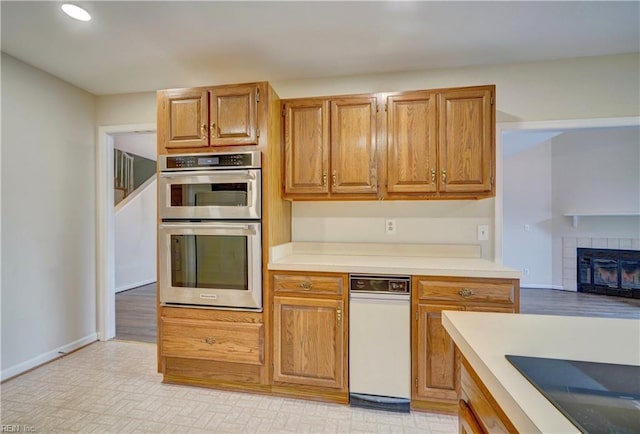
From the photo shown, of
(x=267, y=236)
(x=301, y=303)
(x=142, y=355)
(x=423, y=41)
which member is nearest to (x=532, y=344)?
(x=301, y=303)

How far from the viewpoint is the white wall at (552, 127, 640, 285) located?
5.16 metres

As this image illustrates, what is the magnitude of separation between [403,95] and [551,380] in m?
2.05

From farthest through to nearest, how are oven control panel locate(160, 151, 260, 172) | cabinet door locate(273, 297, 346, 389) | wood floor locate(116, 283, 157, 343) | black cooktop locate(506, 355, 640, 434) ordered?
1. wood floor locate(116, 283, 157, 343)
2. oven control panel locate(160, 151, 260, 172)
3. cabinet door locate(273, 297, 346, 389)
4. black cooktop locate(506, 355, 640, 434)

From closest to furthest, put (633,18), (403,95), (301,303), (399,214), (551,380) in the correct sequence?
(551,380), (633,18), (301,303), (403,95), (399,214)

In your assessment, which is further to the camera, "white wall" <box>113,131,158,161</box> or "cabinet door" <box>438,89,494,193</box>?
"white wall" <box>113,131,158,161</box>

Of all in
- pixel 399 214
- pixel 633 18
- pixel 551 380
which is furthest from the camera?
pixel 399 214

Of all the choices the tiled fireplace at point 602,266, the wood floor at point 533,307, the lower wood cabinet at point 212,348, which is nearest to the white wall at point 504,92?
the lower wood cabinet at point 212,348

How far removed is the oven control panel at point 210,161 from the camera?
84.5 inches

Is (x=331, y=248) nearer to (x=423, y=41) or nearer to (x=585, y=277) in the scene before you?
(x=423, y=41)

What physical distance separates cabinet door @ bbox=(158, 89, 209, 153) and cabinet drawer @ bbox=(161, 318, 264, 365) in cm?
132

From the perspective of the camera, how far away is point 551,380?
0.63 metres

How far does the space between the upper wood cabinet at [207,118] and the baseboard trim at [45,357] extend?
80.3 inches

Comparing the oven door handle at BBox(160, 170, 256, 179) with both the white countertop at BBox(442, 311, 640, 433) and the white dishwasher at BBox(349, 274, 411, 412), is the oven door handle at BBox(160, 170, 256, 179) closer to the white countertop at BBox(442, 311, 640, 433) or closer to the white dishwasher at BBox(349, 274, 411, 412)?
the white dishwasher at BBox(349, 274, 411, 412)

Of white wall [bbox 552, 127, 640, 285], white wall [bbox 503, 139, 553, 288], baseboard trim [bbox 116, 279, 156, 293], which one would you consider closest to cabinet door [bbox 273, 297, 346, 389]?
baseboard trim [bbox 116, 279, 156, 293]
